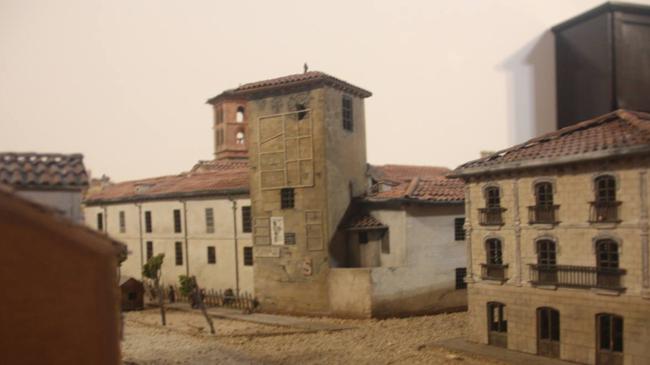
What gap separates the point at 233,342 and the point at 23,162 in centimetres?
1163

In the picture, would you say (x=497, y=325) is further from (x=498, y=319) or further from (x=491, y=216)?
(x=491, y=216)

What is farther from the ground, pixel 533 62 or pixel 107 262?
pixel 533 62

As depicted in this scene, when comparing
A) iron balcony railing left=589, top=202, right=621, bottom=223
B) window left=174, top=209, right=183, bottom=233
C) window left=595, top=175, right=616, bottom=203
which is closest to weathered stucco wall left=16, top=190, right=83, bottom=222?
iron balcony railing left=589, top=202, right=621, bottom=223

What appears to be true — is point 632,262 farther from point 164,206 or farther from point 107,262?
point 164,206

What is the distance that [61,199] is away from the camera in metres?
9.88

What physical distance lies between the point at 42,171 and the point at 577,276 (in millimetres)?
15095

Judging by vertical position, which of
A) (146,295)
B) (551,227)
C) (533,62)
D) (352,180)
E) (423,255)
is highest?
(533,62)

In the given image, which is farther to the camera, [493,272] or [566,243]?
[493,272]

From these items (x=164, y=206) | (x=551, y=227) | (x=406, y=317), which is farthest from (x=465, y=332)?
(x=164, y=206)

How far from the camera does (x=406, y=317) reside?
895 inches

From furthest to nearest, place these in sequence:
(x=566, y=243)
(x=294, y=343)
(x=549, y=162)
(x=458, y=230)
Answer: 1. (x=458, y=230)
2. (x=294, y=343)
3. (x=566, y=243)
4. (x=549, y=162)

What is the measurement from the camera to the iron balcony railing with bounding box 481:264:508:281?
1719 cm

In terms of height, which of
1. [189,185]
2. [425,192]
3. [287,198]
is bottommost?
[287,198]

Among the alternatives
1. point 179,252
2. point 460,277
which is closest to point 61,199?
point 460,277
